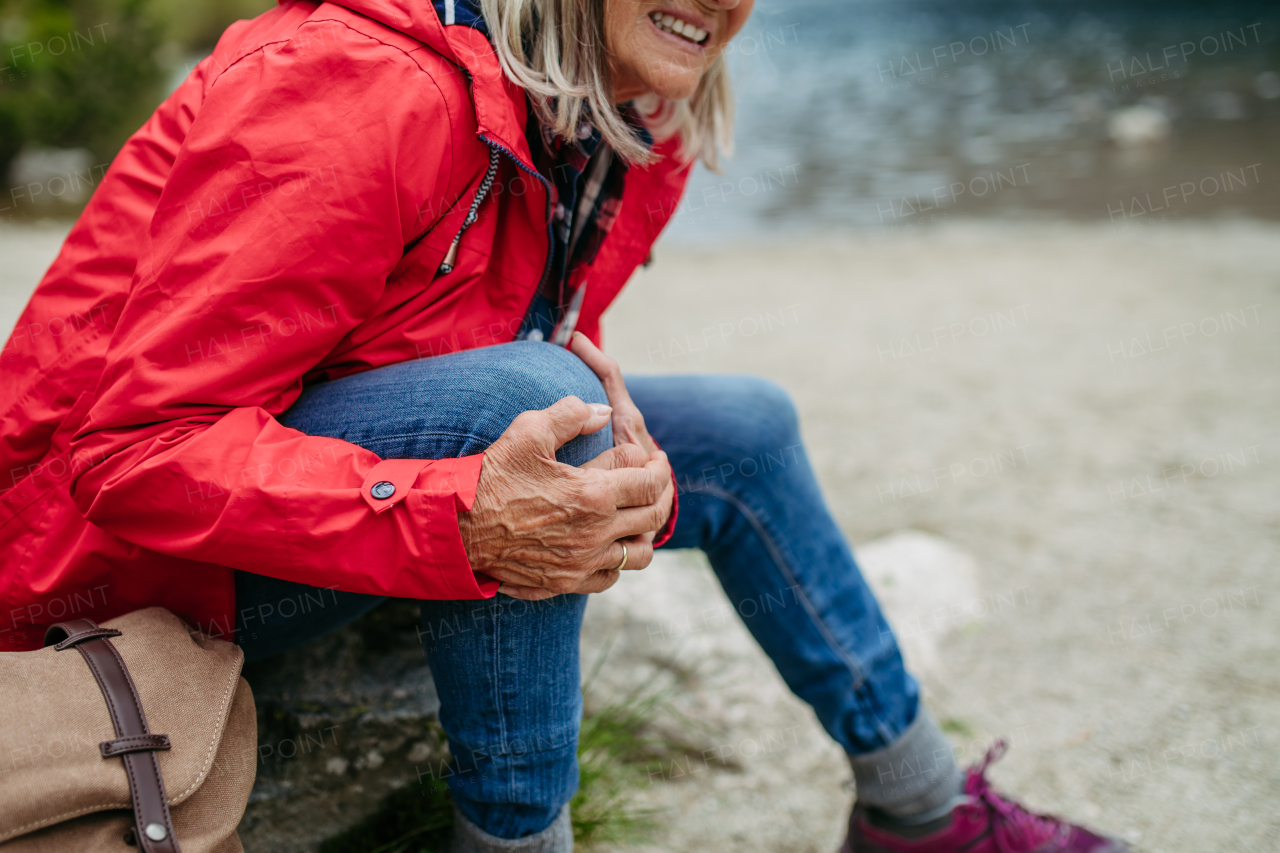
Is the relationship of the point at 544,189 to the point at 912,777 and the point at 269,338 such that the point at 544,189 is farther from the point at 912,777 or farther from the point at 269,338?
the point at 912,777

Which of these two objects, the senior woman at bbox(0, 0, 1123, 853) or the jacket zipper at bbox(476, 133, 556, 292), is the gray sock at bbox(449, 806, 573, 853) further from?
the jacket zipper at bbox(476, 133, 556, 292)

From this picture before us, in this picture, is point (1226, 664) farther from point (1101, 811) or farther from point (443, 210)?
point (443, 210)

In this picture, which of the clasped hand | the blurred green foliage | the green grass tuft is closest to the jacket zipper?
the clasped hand

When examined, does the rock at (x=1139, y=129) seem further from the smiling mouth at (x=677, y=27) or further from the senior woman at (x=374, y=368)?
the senior woman at (x=374, y=368)

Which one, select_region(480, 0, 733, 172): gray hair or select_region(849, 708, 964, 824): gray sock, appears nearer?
select_region(480, 0, 733, 172): gray hair

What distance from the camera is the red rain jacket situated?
1.09 meters

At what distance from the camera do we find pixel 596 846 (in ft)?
6.12

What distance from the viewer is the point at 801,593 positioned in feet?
5.57

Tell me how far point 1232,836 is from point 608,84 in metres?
1.99

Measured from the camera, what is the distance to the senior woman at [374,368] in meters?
1.10

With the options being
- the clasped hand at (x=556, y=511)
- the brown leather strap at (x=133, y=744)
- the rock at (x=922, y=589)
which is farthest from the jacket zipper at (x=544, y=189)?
the rock at (x=922, y=589)

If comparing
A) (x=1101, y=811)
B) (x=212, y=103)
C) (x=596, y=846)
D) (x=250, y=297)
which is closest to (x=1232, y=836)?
(x=1101, y=811)

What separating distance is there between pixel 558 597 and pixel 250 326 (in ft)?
1.76

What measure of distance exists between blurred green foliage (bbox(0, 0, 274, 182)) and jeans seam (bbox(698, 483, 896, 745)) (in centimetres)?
1006
